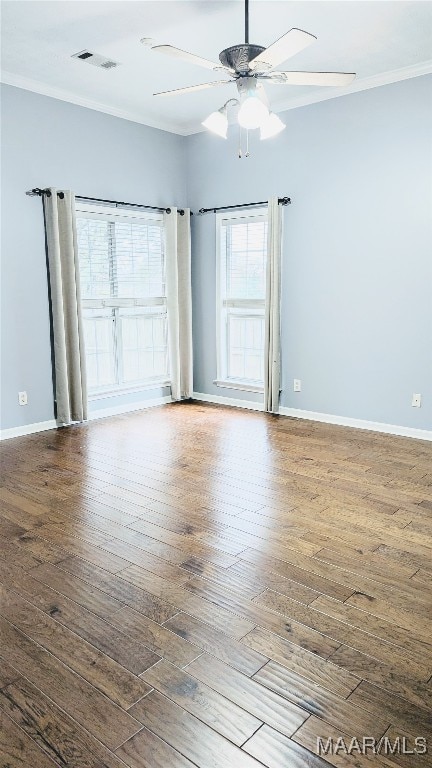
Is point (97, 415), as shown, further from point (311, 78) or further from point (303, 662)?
point (303, 662)

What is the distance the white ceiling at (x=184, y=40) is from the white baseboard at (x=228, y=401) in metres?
2.88

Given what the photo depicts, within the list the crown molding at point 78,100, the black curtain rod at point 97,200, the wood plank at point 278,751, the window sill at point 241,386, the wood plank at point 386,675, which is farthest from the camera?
the window sill at point 241,386

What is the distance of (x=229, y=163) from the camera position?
548cm

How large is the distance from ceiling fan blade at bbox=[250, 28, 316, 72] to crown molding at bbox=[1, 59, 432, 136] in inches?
81.5

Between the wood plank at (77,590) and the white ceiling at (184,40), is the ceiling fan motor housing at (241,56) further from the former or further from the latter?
the wood plank at (77,590)

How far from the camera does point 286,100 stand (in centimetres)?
485

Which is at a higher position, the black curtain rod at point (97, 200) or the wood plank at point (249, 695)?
the black curtain rod at point (97, 200)

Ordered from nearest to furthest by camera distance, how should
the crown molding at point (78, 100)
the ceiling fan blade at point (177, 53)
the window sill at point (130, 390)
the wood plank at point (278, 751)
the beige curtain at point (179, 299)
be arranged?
1. the wood plank at point (278, 751)
2. the ceiling fan blade at point (177, 53)
3. the crown molding at point (78, 100)
4. the window sill at point (130, 390)
5. the beige curtain at point (179, 299)

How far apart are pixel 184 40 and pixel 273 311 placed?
236 cm

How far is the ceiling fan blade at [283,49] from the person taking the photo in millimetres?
2277

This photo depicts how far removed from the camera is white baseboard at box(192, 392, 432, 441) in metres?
4.52

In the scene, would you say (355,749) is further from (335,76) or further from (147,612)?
(335,76)

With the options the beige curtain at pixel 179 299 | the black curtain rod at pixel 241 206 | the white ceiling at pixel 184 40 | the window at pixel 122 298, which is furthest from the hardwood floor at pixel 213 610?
the white ceiling at pixel 184 40

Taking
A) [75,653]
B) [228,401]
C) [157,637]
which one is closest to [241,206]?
[228,401]
